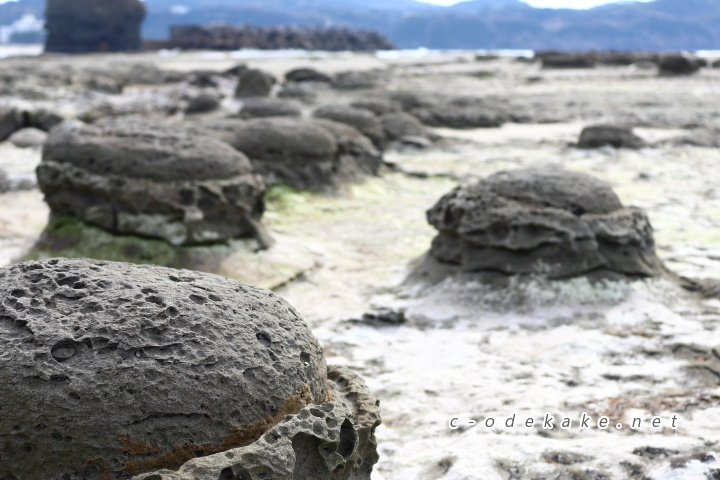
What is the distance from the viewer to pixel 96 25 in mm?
53688

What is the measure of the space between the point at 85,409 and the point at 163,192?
325cm

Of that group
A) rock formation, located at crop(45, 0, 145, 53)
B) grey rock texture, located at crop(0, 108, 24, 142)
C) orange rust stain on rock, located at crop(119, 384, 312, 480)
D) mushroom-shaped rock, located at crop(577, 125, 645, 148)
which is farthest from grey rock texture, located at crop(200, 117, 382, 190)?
rock formation, located at crop(45, 0, 145, 53)

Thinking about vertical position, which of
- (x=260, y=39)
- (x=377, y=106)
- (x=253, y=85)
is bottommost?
(x=253, y=85)

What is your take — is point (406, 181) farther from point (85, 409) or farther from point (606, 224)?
point (85, 409)

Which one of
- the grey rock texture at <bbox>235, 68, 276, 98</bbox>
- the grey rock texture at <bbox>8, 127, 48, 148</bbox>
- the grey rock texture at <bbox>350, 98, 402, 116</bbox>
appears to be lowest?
the grey rock texture at <bbox>8, 127, 48, 148</bbox>

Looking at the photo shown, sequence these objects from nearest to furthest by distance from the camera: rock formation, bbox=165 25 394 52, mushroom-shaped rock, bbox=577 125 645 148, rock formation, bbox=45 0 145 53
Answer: mushroom-shaped rock, bbox=577 125 645 148
rock formation, bbox=165 25 394 52
rock formation, bbox=45 0 145 53

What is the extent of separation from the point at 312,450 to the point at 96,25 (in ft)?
187

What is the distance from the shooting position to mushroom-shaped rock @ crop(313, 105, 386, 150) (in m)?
10.0

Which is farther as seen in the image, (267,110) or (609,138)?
(609,138)

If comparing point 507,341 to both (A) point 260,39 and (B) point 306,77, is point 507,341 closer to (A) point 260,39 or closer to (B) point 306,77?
(B) point 306,77

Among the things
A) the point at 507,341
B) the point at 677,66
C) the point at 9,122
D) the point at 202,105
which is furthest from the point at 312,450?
the point at 677,66

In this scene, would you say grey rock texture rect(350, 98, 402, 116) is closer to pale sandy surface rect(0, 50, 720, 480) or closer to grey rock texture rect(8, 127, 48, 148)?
pale sandy surface rect(0, 50, 720, 480)

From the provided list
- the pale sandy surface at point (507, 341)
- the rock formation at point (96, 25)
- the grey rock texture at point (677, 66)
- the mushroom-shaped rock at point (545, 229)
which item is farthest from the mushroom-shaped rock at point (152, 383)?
the rock formation at point (96, 25)

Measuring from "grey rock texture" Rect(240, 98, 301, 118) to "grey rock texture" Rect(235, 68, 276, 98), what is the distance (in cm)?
631
